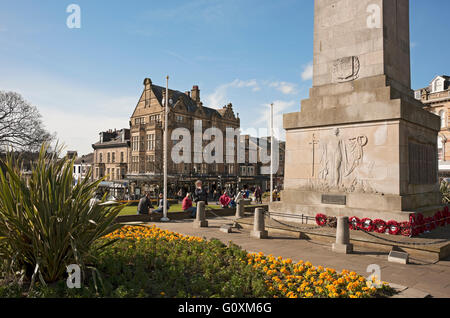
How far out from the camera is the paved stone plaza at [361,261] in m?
6.91

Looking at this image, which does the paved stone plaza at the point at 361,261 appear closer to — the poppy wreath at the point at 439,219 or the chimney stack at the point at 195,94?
the poppy wreath at the point at 439,219

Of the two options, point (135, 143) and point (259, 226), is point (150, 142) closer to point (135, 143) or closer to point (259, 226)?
point (135, 143)

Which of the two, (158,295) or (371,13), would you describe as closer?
(158,295)

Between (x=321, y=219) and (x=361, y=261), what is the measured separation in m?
3.99

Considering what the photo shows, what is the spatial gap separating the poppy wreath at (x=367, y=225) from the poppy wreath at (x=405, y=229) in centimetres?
97

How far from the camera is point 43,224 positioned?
5539 millimetres

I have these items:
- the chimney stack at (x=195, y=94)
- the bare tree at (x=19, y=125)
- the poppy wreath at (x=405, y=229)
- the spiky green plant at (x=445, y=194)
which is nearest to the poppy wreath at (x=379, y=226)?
the poppy wreath at (x=405, y=229)

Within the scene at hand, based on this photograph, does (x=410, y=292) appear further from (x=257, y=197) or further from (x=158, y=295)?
(x=257, y=197)

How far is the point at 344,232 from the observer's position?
9.77 meters

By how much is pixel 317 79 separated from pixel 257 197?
19.7 metres

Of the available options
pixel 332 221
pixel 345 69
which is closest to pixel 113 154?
pixel 345 69

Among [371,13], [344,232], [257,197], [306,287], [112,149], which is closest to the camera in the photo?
[306,287]
